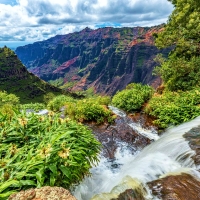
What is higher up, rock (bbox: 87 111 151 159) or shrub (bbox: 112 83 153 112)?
shrub (bbox: 112 83 153 112)

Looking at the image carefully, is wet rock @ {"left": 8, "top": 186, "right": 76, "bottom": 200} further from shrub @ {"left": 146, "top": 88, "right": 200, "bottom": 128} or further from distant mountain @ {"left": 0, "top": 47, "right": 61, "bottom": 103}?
distant mountain @ {"left": 0, "top": 47, "right": 61, "bottom": 103}

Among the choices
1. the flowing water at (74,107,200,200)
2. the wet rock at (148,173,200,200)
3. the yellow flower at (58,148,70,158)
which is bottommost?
the flowing water at (74,107,200,200)

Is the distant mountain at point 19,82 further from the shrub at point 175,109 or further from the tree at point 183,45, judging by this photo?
the shrub at point 175,109

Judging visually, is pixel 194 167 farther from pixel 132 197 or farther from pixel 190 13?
pixel 190 13

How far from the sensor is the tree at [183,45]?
16.7 m

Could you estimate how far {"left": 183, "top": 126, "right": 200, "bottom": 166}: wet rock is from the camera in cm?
683

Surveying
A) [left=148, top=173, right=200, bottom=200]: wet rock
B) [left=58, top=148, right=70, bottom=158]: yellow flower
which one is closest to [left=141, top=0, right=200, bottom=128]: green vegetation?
[left=148, top=173, right=200, bottom=200]: wet rock

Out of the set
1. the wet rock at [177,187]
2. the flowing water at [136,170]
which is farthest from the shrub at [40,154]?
the wet rock at [177,187]

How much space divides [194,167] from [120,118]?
7066 millimetres

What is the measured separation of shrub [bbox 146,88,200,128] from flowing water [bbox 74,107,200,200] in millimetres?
2497

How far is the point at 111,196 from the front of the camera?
495 cm

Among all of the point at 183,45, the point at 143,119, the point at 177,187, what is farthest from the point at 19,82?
the point at 177,187

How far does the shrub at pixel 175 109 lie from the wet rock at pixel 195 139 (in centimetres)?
244

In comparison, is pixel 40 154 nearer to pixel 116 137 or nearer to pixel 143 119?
pixel 116 137
